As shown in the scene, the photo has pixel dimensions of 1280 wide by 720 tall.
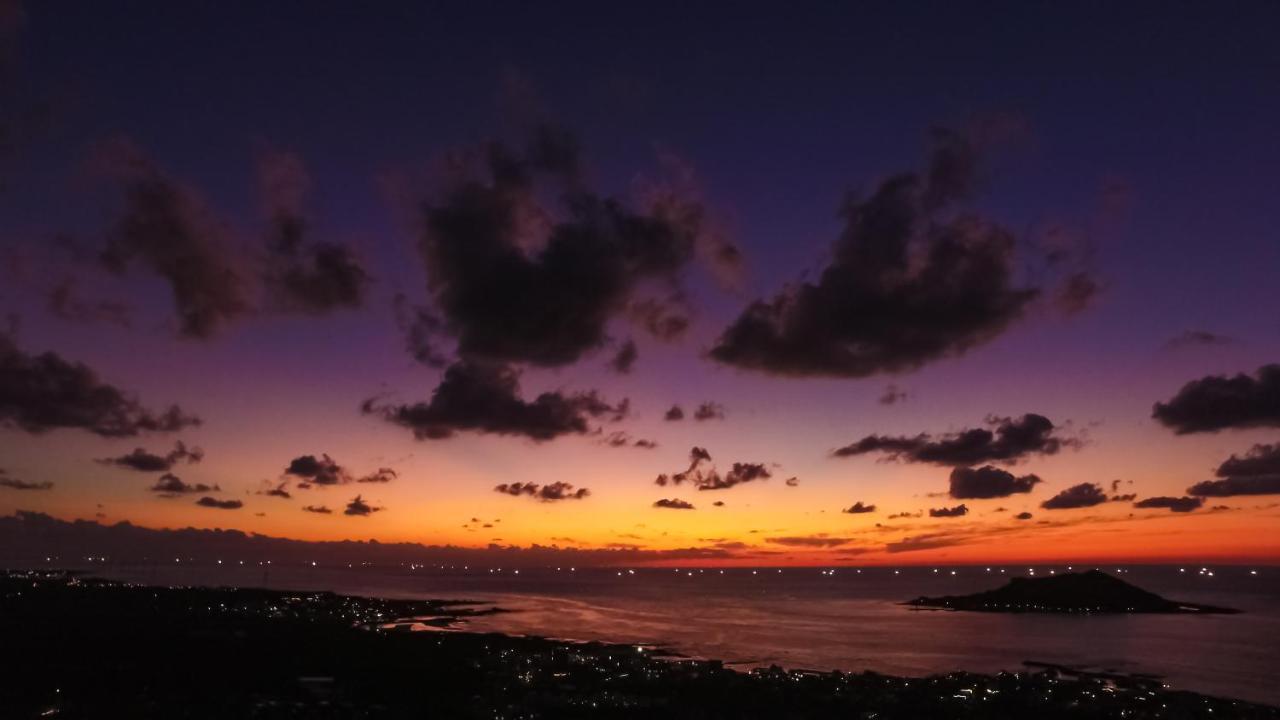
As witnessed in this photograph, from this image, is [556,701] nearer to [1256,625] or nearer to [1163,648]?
[1163,648]

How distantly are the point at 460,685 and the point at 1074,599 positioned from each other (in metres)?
160

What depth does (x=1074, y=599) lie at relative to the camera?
7219 inches

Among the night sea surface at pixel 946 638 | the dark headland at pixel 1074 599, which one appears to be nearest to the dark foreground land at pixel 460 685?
the night sea surface at pixel 946 638

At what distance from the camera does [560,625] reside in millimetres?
146000

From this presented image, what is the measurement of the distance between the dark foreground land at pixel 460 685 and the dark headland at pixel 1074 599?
345 feet

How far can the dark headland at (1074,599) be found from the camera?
176 m

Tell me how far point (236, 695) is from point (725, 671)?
40287 millimetres

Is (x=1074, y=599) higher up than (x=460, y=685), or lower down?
lower down

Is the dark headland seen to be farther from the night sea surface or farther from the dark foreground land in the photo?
the dark foreground land

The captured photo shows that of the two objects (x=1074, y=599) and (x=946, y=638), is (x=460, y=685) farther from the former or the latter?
(x=1074, y=599)

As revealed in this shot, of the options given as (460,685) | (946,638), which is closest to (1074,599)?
(946,638)

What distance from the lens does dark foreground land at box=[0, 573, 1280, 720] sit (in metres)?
59.2

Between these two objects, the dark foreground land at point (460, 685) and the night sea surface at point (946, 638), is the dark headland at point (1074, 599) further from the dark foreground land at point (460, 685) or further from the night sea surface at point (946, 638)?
the dark foreground land at point (460, 685)

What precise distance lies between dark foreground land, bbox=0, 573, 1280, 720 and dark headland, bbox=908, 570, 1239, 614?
105 meters
